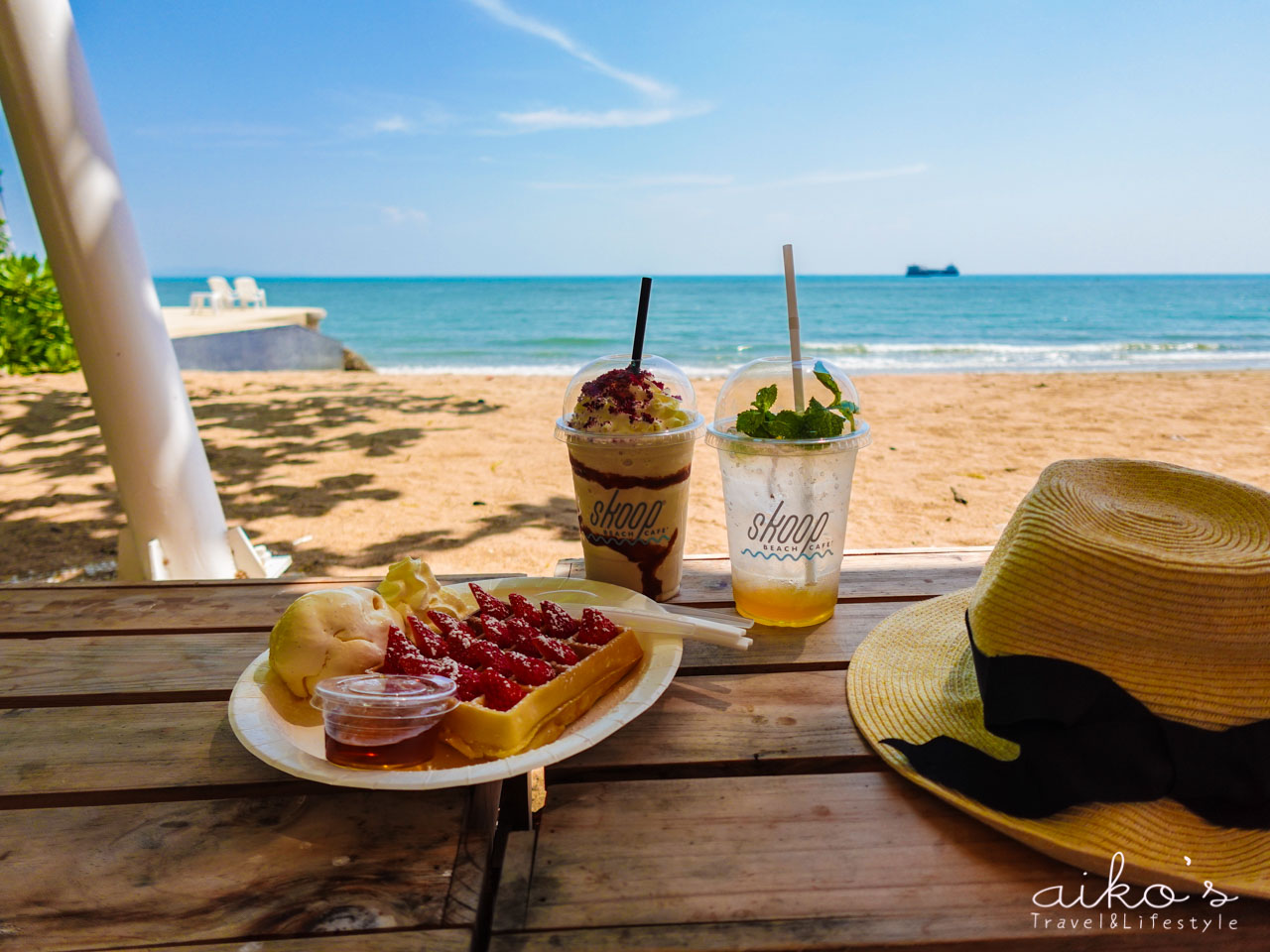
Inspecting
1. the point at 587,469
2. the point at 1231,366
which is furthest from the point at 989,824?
the point at 1231,366

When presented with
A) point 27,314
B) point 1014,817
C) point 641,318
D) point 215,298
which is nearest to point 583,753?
point 1014,817

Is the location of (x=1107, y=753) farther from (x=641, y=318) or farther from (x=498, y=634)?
(x=641, y=318)

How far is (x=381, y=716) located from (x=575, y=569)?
3.22 ft

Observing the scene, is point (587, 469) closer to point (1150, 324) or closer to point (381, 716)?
point (381, 716)

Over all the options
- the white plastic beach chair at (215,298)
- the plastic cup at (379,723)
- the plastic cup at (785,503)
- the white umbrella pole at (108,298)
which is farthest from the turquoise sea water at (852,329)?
the plastic cup at (379,723)

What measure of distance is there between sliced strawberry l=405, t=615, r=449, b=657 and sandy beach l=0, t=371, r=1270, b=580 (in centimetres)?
265

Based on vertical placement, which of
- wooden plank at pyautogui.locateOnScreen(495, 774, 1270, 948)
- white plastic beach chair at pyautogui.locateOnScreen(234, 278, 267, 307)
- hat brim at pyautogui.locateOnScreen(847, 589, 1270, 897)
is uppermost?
hat brim at pyautogui.locateOnScreen(847, 589, 1270, 897)

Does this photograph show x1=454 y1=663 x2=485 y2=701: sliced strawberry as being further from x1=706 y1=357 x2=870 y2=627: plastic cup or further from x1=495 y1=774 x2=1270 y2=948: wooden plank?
x1=706 y1=357 x2=870 y2=627: plastic cup

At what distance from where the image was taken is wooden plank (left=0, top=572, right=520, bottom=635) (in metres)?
1.72

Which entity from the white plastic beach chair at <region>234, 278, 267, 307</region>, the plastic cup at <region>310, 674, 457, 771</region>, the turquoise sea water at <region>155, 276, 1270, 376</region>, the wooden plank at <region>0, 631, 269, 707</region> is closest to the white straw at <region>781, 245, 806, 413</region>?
the plastic cup at <region>310, 674, 457, 771</region>

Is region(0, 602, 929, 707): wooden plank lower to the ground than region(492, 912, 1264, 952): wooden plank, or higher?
lower

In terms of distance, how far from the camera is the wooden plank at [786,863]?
89 cm

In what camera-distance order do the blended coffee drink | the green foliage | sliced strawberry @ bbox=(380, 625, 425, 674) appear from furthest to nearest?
1. the green foliage
2. the blended coffee drink
3. sliced strawberry @ bbox=(380, 625, 425, 674)

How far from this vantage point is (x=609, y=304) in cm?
3988
